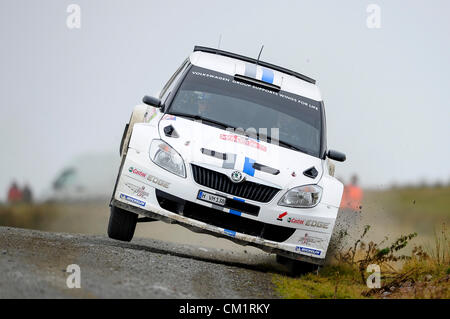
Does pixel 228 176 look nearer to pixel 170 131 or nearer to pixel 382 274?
pixel 170 131

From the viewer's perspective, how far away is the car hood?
8.77 m

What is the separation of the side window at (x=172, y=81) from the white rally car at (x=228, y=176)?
1.09ft

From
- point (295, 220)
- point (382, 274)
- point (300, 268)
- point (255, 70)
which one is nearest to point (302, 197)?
point (295, 220)

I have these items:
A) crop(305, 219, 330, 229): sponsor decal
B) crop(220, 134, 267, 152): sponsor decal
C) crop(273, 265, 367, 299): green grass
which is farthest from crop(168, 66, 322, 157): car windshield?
crop(273, 265, 367, 299): green grass

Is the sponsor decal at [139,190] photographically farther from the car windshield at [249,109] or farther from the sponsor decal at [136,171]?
the car windshield at [249,109]

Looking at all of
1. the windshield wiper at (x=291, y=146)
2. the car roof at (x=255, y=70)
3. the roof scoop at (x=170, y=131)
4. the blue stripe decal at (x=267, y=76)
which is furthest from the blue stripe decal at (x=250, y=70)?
the roof scoop at (x=170, y=131)

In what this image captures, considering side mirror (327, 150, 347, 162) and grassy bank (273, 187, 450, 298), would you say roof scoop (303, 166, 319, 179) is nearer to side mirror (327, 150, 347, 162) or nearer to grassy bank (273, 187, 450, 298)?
side mirror (327, 150, 347, 162)

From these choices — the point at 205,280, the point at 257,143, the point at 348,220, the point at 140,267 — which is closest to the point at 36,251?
the point at 140,267

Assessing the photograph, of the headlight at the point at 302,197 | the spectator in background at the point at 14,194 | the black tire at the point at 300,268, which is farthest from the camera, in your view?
the spectator in background at the point at 14,194

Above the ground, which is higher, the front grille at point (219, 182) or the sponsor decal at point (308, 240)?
the front grille at point (219, 182)

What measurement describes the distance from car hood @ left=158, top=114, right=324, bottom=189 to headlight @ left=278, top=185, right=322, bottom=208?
6cm

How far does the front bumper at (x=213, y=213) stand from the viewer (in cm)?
881

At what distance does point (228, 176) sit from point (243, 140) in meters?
0.68

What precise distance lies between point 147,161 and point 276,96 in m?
1.98
